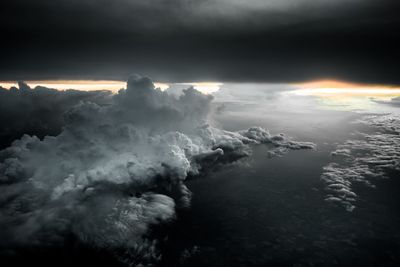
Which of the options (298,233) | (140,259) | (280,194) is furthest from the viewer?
(280,194)

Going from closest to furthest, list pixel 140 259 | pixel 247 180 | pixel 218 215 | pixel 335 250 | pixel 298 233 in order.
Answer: pixel 140 259 < pixel 335 250 < pixel 298 233 < pixel 218 215 < pixel 247 180

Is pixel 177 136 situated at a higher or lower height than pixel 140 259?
higher

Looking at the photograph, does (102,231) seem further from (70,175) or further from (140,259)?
(70,175)

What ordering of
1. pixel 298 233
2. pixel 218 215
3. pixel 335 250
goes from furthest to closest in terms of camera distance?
pixel 218 215 < pixel 298 233 < pixel 335 250

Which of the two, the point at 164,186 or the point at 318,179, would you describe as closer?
the point at 164,186

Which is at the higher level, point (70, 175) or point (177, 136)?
point (177, 136)

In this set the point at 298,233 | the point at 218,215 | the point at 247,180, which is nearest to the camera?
the point at 298,233

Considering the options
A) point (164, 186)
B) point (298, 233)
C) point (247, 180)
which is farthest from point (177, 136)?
point (298, 233)

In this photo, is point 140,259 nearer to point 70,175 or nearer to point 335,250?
point 335,250

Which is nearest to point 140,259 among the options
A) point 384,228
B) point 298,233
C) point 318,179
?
point 298,233
